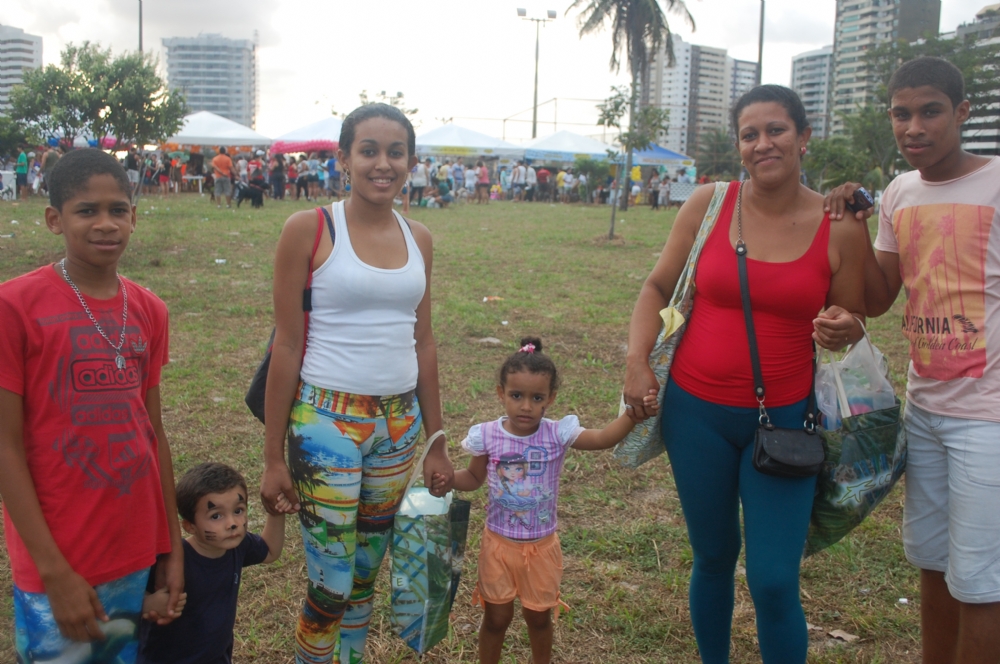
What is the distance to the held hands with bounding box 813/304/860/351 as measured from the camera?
7.45ft

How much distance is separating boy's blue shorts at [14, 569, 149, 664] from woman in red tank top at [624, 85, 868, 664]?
1502mm

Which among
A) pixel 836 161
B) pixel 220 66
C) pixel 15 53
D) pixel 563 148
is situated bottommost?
pixel 15 53

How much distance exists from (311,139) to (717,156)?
2563cm

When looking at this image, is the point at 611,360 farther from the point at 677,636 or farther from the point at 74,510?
the point at 74,510

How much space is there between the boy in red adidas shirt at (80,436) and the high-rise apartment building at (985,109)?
69.8 ft

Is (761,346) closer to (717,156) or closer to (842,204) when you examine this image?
(842,204)

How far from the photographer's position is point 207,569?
90.7 inches

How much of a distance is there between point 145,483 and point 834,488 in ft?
6.36

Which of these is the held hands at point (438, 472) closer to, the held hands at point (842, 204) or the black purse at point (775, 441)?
the black purse at point (775, 441)

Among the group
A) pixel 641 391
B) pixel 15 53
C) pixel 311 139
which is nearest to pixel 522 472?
pixel 641 391

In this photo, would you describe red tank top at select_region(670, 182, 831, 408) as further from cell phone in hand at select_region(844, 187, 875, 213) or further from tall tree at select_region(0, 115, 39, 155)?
tall tree at select_region(0, 115, 39, 155)

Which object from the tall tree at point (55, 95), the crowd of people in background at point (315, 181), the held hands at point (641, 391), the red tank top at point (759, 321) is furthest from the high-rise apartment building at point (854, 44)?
the held hands at point (641, 391)

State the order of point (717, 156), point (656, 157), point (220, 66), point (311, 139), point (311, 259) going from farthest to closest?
1. point (220, 66)
2. point (717, 156)
3. point (656, 157)
4. point (311, 139)
5. point (311, 259)

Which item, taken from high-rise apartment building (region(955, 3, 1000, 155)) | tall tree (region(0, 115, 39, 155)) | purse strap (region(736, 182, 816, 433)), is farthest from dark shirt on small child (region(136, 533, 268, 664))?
tall tree (region(0, 115, 39, 155))
